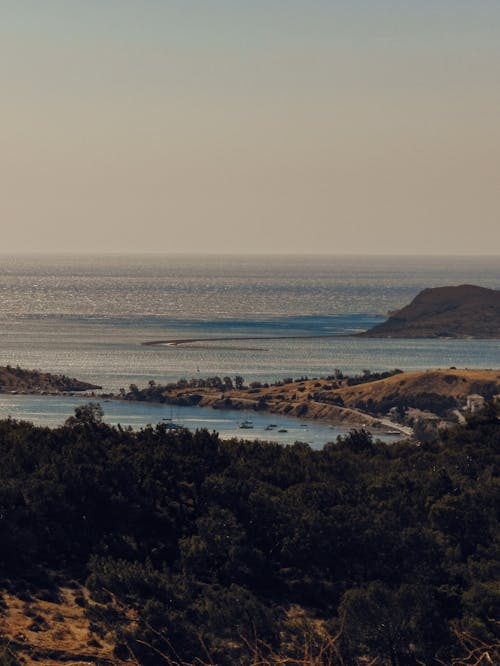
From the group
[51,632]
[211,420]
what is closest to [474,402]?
[211,420]

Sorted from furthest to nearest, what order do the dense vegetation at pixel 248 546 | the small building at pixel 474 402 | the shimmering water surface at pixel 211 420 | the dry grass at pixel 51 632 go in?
the small building at pixel 474 402
the shimmering water surface at pixel 211 420
the dense vegetation at pixel 248 546
the dry grass at pixel 51 632

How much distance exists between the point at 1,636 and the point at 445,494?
30.4 meters

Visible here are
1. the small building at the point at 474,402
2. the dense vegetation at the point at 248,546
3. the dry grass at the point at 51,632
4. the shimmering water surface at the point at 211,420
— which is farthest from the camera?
the small building at the point at 474,402

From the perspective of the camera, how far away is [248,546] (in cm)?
5172

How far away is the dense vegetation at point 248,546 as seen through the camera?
41781 mm

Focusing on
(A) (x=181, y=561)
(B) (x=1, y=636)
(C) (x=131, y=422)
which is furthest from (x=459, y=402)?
(B) (x=1, y=636)

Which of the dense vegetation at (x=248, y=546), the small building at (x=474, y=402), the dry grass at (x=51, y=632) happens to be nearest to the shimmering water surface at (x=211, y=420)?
the small building at (x=474, y=402)

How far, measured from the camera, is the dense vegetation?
137 feet

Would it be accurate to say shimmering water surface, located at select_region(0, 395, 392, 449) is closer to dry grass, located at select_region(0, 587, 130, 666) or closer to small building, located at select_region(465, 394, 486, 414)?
small building, located at select_region(465, 394, 486, 414)

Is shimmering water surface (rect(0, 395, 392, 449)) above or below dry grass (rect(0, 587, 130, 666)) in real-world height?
below

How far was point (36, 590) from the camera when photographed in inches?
1854

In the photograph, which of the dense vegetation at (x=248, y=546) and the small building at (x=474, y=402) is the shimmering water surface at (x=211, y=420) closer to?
the small building at (x=474, y=402)

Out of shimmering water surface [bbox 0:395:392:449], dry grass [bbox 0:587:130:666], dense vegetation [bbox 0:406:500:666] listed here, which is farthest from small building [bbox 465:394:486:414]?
dry grass [bbox 0:587:130:666]

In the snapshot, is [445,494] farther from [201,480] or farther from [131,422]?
[131,422]
